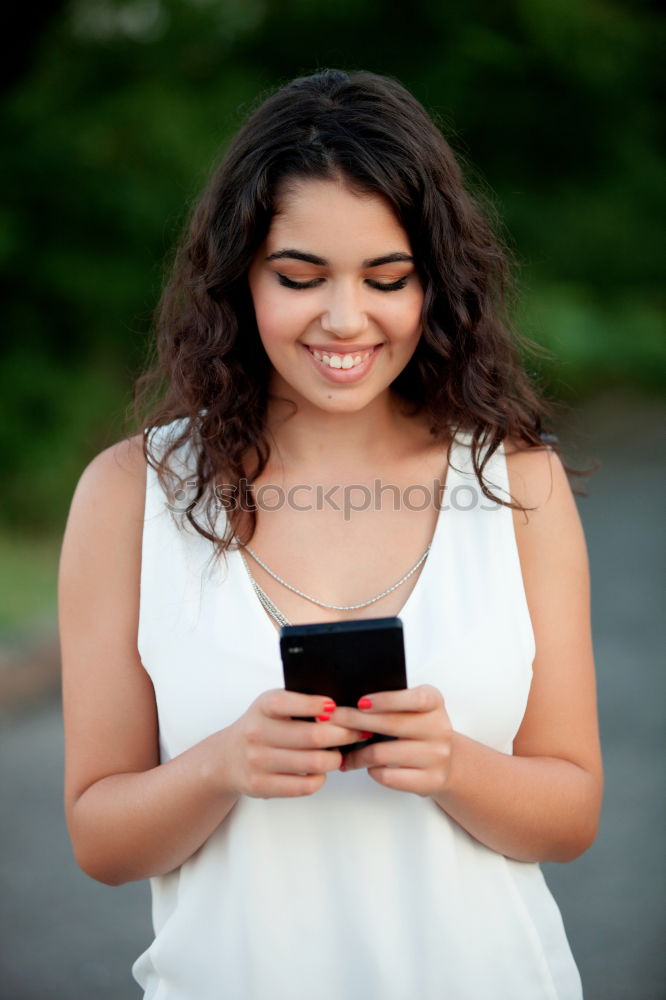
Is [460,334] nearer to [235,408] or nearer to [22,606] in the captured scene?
[235,408]

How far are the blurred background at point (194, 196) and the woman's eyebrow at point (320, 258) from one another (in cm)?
295

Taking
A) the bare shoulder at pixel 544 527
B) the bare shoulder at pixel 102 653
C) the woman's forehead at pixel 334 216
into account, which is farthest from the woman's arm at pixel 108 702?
the bare shoulder at pixel 544 527

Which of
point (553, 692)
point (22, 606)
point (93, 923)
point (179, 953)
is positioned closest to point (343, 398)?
point (553, 692)

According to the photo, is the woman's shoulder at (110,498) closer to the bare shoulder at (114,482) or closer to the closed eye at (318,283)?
the bare shoulder at (114,482)

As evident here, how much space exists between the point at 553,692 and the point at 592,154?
318 inches

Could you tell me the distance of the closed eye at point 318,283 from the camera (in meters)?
1.88

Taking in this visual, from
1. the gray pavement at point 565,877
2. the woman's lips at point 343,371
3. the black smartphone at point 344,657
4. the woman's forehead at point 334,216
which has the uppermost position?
the woman's forehead at point 334,216

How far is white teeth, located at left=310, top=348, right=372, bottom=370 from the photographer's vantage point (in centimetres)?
190

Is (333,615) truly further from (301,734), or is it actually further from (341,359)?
(341,359)

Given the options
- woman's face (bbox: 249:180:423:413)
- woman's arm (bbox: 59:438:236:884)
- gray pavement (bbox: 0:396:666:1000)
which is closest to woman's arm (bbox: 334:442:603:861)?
woman's face (bbox: 249:180:423:413)

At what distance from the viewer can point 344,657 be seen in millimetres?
1585

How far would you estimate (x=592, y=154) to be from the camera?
29.8 ft

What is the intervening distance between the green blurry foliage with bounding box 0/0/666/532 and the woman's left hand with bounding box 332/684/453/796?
16.4ft

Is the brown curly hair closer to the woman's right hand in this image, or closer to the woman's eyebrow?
Answer: the woman's eyebrow
